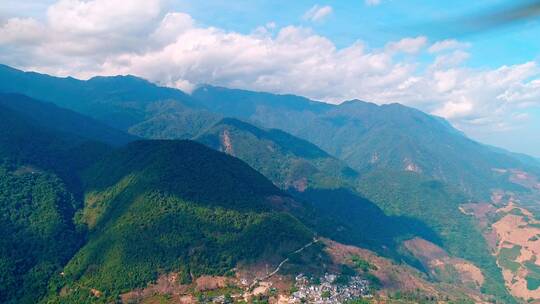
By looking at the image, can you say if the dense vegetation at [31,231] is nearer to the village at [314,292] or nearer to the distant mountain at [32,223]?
the distant mountain at [32,223]

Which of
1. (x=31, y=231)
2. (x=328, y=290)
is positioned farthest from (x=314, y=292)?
(x=31, y=231)

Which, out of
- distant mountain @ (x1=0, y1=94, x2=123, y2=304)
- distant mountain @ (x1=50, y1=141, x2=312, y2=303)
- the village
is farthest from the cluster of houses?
distant mountain @ (x1=0, y1=94, x2=123, y2=304)

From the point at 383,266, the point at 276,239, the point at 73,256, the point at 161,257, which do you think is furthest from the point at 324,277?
the point at 73,256

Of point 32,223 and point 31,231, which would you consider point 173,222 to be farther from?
point 32,223

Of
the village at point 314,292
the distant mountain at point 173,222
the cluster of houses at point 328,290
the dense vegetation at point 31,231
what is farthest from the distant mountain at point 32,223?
the cluster of houses at point 328,290

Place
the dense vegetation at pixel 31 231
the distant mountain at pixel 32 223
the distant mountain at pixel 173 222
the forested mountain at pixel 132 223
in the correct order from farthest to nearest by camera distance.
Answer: the distant mountain at pixel 173 222 → the forested mountain at pixel 132 223 → the distant mountain at pixel 32 223 → the dense vegetation at pixel 31 231

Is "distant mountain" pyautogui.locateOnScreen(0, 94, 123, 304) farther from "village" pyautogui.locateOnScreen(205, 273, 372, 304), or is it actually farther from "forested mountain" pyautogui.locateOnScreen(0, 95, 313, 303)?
"village" pyautogui.locateOnScreen(205, 273, 372, 304)

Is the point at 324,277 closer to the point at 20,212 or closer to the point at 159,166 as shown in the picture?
the point at 159,166

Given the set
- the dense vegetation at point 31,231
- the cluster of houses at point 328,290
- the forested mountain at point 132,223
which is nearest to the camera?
the cluster of houses at point 328,290
